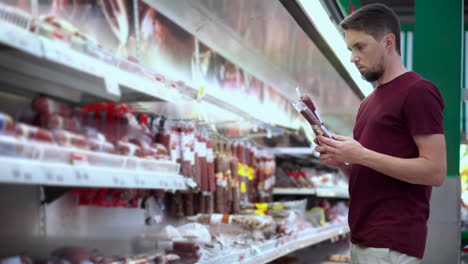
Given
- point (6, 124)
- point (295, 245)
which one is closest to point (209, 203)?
point (295, 245)

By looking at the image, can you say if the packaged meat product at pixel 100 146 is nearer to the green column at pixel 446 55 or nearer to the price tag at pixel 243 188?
the green column at pixel 446 55

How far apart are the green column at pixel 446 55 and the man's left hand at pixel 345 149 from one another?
1552mm

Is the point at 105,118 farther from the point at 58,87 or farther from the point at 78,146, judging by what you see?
the point at 78,146

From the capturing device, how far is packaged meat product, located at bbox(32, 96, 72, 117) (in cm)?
149

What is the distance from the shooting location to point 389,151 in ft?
6.45

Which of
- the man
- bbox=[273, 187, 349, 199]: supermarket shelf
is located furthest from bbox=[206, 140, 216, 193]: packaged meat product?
bbox=[273, 187, 349, 199]: supermarket shelf

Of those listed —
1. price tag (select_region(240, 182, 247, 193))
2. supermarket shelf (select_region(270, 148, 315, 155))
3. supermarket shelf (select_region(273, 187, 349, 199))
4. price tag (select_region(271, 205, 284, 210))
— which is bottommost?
price tag (select_region(271, 205, 284, 210))

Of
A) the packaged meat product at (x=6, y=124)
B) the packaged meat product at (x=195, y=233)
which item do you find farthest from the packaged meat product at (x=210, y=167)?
the packaged meat product at (x=6, y=124)

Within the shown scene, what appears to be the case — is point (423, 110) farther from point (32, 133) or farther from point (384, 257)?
point (32, 133)

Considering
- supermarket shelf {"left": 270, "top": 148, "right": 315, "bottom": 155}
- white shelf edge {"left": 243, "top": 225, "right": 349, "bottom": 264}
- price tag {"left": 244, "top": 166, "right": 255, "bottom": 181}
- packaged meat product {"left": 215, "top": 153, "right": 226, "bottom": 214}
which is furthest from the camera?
supermarket shelf {"left": 270, "top": 148, "right": 315, "bottom": 155}

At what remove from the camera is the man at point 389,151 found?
6.10 feet

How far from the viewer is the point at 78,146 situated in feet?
4.83

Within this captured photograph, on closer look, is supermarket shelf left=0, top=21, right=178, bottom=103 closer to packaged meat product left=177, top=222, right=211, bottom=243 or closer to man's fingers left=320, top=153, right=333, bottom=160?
man's fingers left=320, top=153, right=333, bottom=160

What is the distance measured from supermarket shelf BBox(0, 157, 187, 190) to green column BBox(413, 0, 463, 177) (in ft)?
6.92
